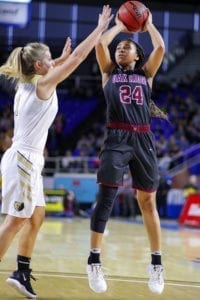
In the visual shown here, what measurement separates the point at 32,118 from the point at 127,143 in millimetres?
762

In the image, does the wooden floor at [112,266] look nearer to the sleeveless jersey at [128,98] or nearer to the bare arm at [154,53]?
the sleeveless jersey at [128,98]

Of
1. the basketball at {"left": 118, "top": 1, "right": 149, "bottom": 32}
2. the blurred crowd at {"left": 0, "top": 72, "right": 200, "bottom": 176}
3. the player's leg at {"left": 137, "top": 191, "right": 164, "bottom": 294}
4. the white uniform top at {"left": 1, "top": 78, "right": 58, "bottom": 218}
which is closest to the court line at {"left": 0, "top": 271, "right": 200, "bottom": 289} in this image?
the player's leg at {"left": 137, "top": 191, "right": 164, "bottom": 294}

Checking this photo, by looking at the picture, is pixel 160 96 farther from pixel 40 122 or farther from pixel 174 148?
pixel 40 122

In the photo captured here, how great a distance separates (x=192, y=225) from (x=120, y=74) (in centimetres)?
835

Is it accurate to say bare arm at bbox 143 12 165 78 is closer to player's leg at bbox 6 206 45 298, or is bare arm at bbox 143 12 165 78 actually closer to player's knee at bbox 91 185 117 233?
player's knee at bbox 91 185 117 233

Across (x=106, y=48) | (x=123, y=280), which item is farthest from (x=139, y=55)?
(x=123, y=280)

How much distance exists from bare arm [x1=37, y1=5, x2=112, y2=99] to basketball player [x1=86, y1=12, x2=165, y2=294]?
50 cm

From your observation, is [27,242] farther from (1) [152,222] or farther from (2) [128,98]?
(2) [128,98]

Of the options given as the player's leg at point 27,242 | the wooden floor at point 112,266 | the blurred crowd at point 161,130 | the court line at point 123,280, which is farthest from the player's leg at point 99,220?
the blurred crowd at point 161,130

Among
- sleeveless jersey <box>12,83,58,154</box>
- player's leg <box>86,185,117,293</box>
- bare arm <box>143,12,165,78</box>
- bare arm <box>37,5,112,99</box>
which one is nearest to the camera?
bare arm <box>37,5,112,99</box>

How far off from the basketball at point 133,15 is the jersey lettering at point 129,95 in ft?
1.51

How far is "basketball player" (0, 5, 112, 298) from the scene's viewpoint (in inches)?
150

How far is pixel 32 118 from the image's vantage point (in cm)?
391

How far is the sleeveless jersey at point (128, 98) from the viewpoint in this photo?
4.23 m
